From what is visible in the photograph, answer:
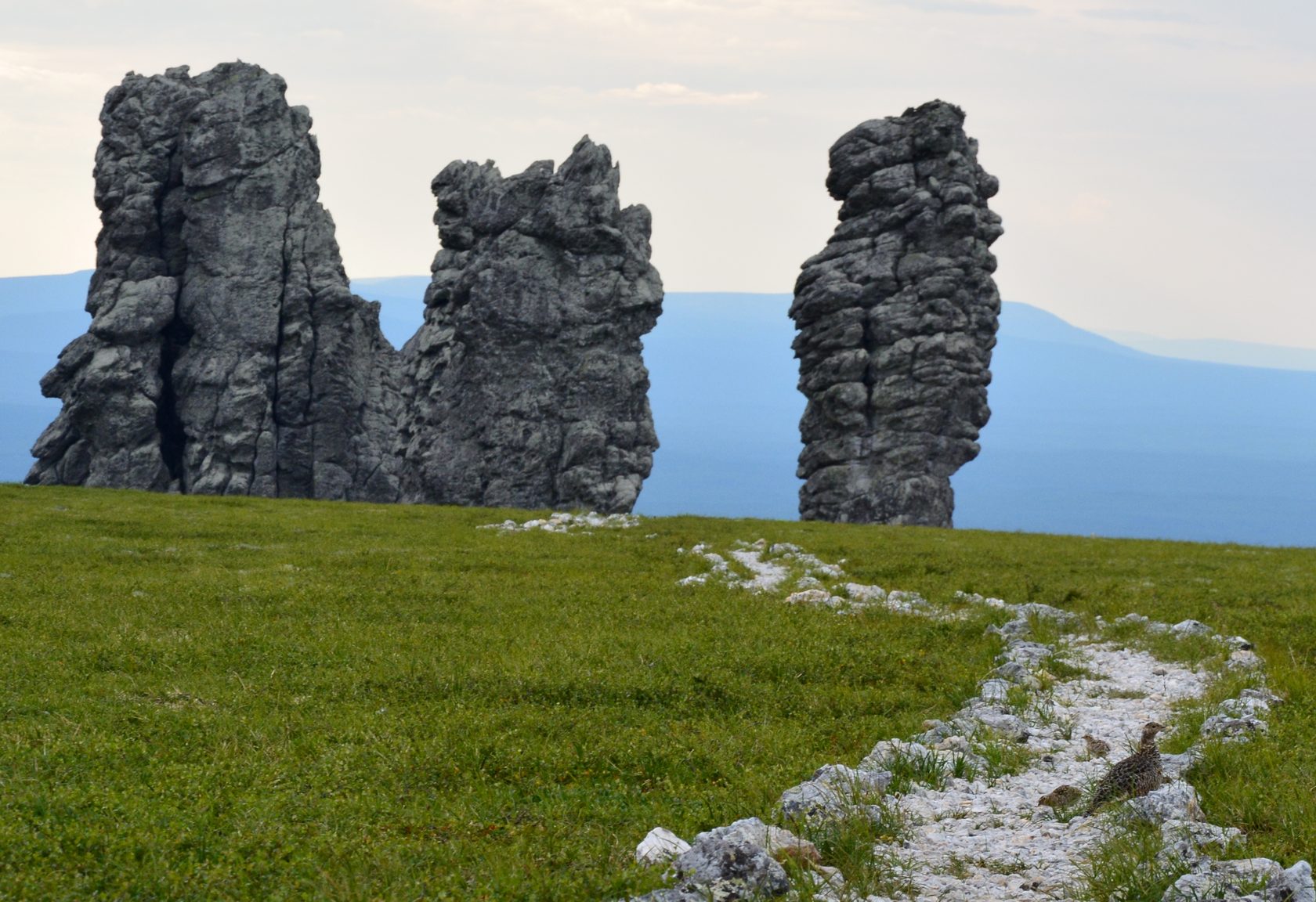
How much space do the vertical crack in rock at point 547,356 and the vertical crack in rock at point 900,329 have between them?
43.9 ft

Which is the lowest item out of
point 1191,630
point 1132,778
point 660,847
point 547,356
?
point 660,847

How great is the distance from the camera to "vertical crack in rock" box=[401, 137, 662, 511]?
8544 centimetres

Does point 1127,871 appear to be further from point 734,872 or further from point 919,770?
point 919,770

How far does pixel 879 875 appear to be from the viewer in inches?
394

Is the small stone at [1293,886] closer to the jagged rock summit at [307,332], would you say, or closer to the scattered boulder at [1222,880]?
the scattered boulder at [1222,880]

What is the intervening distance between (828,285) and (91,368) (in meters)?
53.6

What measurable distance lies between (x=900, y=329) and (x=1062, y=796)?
6978cm

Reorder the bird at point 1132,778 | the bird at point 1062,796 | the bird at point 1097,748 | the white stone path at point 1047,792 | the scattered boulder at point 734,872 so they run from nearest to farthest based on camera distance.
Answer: the scattered boulder at point 734,872
the white stone path at point 1047,792
the bird at point 1132,778
the bird at point 1062,796
the bird at point 1097,748

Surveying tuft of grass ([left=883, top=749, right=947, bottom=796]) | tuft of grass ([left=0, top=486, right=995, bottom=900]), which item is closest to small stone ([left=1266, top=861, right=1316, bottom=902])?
tuft of grass ([left=883, top=749, right=947, bottom=796])

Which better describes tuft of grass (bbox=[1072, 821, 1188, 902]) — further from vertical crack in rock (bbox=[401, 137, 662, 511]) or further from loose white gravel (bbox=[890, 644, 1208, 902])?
vertical crack in rock (bbox=[401, 137, 662, 511])

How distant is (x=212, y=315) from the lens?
89500 millimetres

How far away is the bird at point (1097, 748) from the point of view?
1389cm

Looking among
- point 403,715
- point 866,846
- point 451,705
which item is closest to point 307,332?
point 451,705

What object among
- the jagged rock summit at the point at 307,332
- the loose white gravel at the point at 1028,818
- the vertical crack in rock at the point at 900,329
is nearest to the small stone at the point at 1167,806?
the loose white gravel at the point at 1028,818
